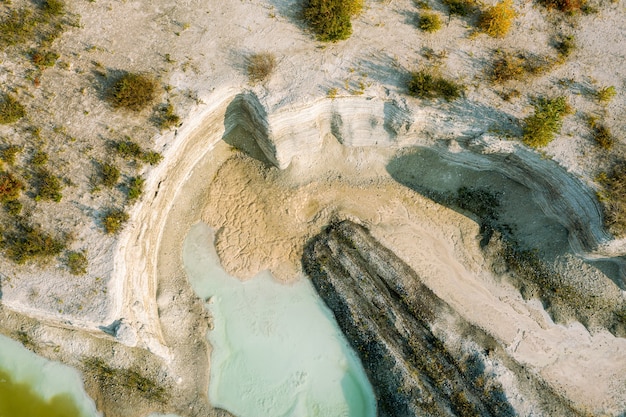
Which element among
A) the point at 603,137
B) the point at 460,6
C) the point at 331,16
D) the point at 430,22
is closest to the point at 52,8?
the point at 331,16

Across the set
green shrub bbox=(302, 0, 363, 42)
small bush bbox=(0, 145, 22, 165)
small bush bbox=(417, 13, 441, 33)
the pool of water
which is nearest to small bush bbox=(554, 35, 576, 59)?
small bush bbox=(417, 13, 441, 33)

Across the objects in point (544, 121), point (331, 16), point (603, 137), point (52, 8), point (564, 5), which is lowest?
point (603, 137)

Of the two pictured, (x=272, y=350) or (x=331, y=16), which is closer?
(x=331, y=16)

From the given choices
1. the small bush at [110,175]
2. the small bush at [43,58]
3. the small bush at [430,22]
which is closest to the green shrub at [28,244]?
the small bush at [110,175]

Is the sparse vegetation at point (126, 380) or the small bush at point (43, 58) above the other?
the small bush at point (43, 58)

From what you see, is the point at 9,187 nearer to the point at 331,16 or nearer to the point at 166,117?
the point at 166,117

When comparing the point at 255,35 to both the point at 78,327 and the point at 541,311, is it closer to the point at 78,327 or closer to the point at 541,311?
the point at 78,327

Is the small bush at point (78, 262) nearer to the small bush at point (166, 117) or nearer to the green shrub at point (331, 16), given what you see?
the small bush at point (166, 117)

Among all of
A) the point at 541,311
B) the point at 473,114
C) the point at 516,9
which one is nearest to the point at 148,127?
the point at 473,114
